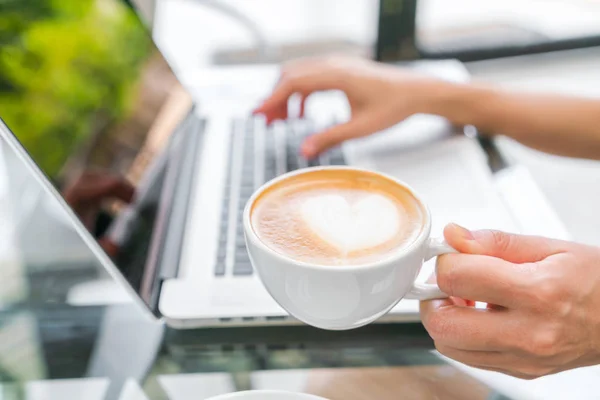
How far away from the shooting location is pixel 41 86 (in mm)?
671

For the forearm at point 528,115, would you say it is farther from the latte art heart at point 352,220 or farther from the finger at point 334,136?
the latte art heart at point 352,220

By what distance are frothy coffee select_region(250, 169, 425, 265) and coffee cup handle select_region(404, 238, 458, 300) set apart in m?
0.01

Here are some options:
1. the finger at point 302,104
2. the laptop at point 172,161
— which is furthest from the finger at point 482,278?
the finger at point 302,104

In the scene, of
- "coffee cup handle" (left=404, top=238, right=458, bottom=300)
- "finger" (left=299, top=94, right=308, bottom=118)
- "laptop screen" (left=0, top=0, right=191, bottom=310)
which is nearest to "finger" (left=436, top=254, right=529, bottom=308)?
"coffee cup handle" (left=404, top=238, right=458, bottom=300)

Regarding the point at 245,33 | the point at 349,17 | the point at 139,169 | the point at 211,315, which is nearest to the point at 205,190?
the point at 139,169

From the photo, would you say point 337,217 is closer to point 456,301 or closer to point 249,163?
point 456,301

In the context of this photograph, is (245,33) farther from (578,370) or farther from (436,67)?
(578,370)

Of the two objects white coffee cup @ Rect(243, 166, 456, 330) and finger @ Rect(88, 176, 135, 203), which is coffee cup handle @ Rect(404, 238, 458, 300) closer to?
white coffee cup @ Rect(243, 166, 456, 330)

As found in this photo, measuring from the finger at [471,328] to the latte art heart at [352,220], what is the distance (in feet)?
0.20

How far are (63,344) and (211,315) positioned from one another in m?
0.14

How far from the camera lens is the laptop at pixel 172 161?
0.52m

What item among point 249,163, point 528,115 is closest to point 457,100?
point 528,115

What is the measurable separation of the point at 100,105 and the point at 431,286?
44 centimetres

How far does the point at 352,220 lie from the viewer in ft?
1.42
